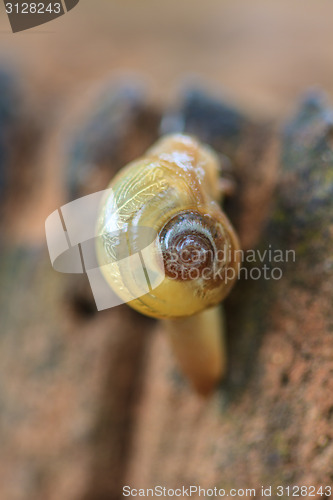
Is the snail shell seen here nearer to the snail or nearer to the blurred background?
the snail

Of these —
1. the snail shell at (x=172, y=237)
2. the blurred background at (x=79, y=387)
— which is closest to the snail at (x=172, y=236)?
the snail shell at (x=172, y=237)

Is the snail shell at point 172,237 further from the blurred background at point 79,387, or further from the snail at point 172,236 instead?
the blurred background at point 79,387

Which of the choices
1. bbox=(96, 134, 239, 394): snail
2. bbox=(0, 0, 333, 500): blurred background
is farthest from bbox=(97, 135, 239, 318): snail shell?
bbox=(0, 0, 333, 500): blurred background

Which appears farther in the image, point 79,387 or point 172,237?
point 79,387

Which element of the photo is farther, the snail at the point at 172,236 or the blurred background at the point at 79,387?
the blurred background at the point at 79,387

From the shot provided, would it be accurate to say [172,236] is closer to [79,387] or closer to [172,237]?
[172,237]

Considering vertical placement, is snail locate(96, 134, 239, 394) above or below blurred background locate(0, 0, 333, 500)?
above

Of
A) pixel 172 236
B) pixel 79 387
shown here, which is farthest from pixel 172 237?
pixel 79 387

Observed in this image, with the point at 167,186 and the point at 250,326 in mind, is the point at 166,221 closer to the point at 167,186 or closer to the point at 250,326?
the point at 167,186

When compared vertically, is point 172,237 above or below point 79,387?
above
